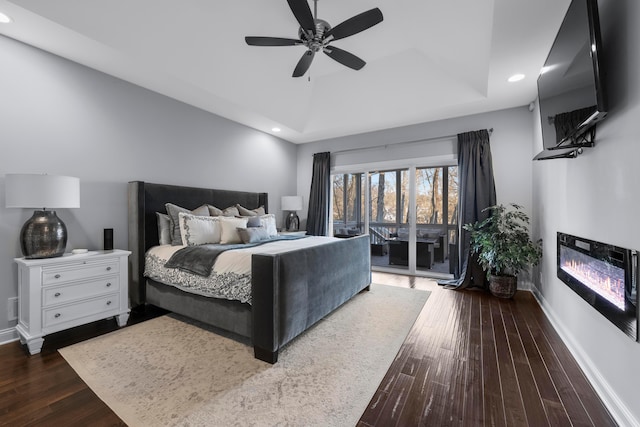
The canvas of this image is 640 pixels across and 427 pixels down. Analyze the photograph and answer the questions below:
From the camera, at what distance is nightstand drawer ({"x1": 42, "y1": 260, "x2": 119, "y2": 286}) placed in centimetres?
225

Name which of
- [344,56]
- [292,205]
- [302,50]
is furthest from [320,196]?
[344,56]

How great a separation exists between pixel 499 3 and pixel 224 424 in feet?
11.0

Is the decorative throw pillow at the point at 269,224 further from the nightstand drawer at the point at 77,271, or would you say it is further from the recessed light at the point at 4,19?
the recessed light at the point at 4,19

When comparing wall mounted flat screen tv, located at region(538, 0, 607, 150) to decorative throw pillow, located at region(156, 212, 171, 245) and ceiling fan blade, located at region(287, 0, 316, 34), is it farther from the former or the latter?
decorative throw pillow, located at region(156, 212, 171, 245)

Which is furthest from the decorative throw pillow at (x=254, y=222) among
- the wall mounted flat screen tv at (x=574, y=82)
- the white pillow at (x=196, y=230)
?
the wall mounted flat screen tv at (x=574, y=82)

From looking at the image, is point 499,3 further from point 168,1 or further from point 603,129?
point 168,1

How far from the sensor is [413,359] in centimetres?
212

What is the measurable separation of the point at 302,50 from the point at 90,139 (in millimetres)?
2725

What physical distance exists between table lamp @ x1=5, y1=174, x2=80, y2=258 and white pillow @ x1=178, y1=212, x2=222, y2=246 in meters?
0.97

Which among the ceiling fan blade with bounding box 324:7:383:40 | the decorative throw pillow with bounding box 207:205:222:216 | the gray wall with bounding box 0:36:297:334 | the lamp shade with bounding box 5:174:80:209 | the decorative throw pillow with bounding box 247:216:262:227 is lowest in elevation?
the decorative throw pillow with bounding box 247:216:262:227

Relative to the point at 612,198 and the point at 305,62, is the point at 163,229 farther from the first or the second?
the point at 612,198

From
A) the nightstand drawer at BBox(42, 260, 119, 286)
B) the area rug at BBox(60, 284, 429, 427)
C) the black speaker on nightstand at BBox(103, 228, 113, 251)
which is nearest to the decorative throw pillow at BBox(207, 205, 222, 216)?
the black speaker on nightstand at BBox(103, 228, 113, 251)

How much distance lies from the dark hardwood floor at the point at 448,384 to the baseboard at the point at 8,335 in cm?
14

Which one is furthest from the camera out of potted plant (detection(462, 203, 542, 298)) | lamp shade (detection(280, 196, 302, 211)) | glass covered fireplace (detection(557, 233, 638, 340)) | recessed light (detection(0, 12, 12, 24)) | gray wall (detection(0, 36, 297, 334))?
lamp shade (detection(280, 196, 302, 211))
